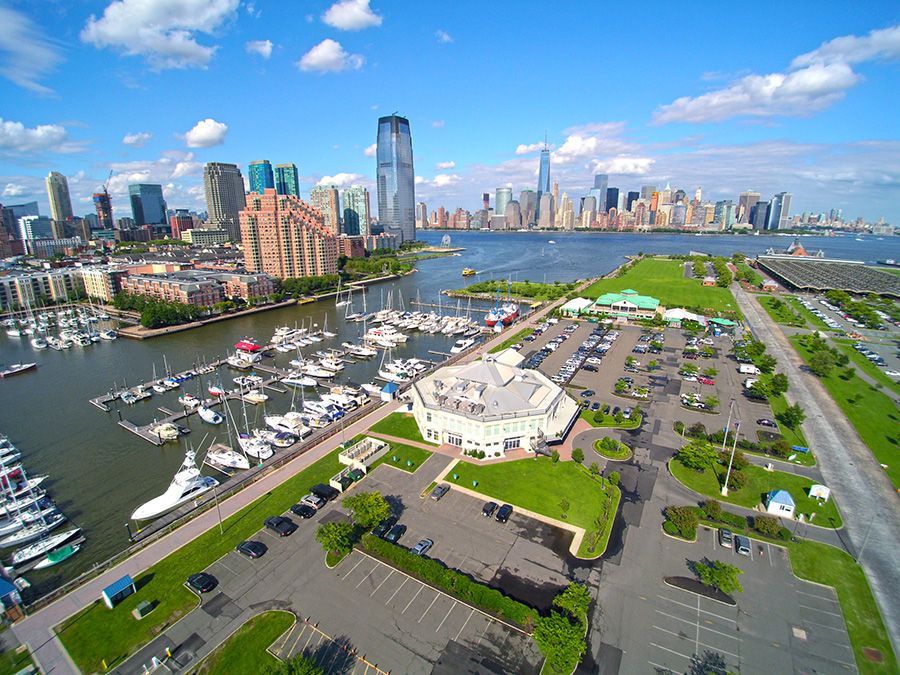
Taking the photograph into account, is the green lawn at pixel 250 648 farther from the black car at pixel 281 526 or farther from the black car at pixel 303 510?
the black car at pixel 303 510

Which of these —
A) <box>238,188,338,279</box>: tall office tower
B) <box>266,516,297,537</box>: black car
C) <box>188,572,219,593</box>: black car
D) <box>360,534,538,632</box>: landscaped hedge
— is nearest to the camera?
<box>360,534,538,632</box>: landscaped hedge

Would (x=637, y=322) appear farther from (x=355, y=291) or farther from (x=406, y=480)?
(x=355, y=291)

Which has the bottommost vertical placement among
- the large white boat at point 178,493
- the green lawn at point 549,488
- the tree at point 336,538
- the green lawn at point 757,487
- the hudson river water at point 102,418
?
the hudson river water at point 102,418

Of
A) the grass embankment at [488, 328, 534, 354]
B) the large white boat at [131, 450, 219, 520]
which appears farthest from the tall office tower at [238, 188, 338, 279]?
the large white boat at [131, 450, 219, 520]

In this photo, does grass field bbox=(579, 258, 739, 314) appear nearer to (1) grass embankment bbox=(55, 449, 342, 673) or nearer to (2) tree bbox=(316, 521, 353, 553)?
(2) tree bbox=(316, 521, 353, 553)

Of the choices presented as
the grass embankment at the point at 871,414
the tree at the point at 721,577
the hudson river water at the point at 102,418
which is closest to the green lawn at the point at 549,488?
the tree at the point at 721,577

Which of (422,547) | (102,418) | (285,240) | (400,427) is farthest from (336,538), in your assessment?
(285,240)

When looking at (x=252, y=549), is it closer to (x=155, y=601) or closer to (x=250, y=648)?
(x=155, y=601)
